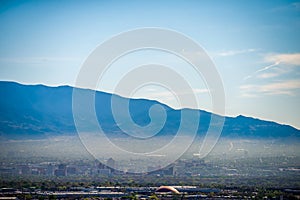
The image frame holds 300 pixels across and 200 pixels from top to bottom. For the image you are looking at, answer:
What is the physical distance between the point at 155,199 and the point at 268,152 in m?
125

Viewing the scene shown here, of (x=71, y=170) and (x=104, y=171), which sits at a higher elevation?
(x=71, y=170)

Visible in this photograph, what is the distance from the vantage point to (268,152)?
6944 inches

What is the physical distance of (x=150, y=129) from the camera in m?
186

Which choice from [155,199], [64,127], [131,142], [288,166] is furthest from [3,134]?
[155,199]

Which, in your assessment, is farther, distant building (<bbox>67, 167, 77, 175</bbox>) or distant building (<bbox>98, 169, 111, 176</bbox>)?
distant building (<bbox>98, 169, 111, 176</bbox>)

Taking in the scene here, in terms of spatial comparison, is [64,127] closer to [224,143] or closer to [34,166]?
[224,143]

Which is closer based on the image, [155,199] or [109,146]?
[155,199]

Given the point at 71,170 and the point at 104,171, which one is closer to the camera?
the point at 71,170

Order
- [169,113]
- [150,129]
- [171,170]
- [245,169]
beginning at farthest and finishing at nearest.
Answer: [169,113] < [150,129] < [245,169] < [171,170]

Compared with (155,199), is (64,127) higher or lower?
higher

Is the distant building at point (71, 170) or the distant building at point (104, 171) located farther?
the distant building at point (104, 171)

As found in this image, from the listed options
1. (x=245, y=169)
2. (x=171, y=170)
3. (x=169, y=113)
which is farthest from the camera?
(x=169, y=113)

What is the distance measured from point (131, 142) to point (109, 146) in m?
6.50

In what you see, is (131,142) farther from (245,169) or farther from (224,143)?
(245,169)
